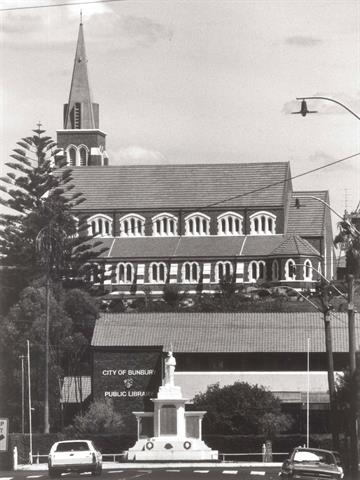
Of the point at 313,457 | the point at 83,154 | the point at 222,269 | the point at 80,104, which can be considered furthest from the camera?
the point at 80,104

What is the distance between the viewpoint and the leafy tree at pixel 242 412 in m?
76.2

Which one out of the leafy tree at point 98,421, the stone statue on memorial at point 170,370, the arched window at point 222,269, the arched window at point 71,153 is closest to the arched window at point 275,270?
the arched window at point 222,269

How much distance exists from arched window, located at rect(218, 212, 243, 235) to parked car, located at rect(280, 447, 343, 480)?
116 metres

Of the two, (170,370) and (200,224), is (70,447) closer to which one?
(170,370)

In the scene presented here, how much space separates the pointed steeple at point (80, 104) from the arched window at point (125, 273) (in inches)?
1326

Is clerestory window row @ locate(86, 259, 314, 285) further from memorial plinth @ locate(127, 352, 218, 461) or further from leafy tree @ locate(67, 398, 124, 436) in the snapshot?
memorial plinth @ locate(127, 352, 218, 461)

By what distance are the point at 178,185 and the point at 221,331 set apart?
62.2m

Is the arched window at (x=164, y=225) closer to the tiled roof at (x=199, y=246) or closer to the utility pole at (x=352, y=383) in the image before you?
the tiled roof at (x=199, y=246)

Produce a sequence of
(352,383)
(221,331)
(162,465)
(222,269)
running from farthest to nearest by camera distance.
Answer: (222,269), (221,331), (162,465), (352,383)

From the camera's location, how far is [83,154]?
177m

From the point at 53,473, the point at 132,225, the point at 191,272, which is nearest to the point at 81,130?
the point at 132,225

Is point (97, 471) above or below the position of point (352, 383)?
below

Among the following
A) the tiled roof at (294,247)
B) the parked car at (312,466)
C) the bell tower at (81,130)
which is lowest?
the parked car at (312,466)

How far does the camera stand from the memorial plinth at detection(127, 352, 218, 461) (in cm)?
6906
